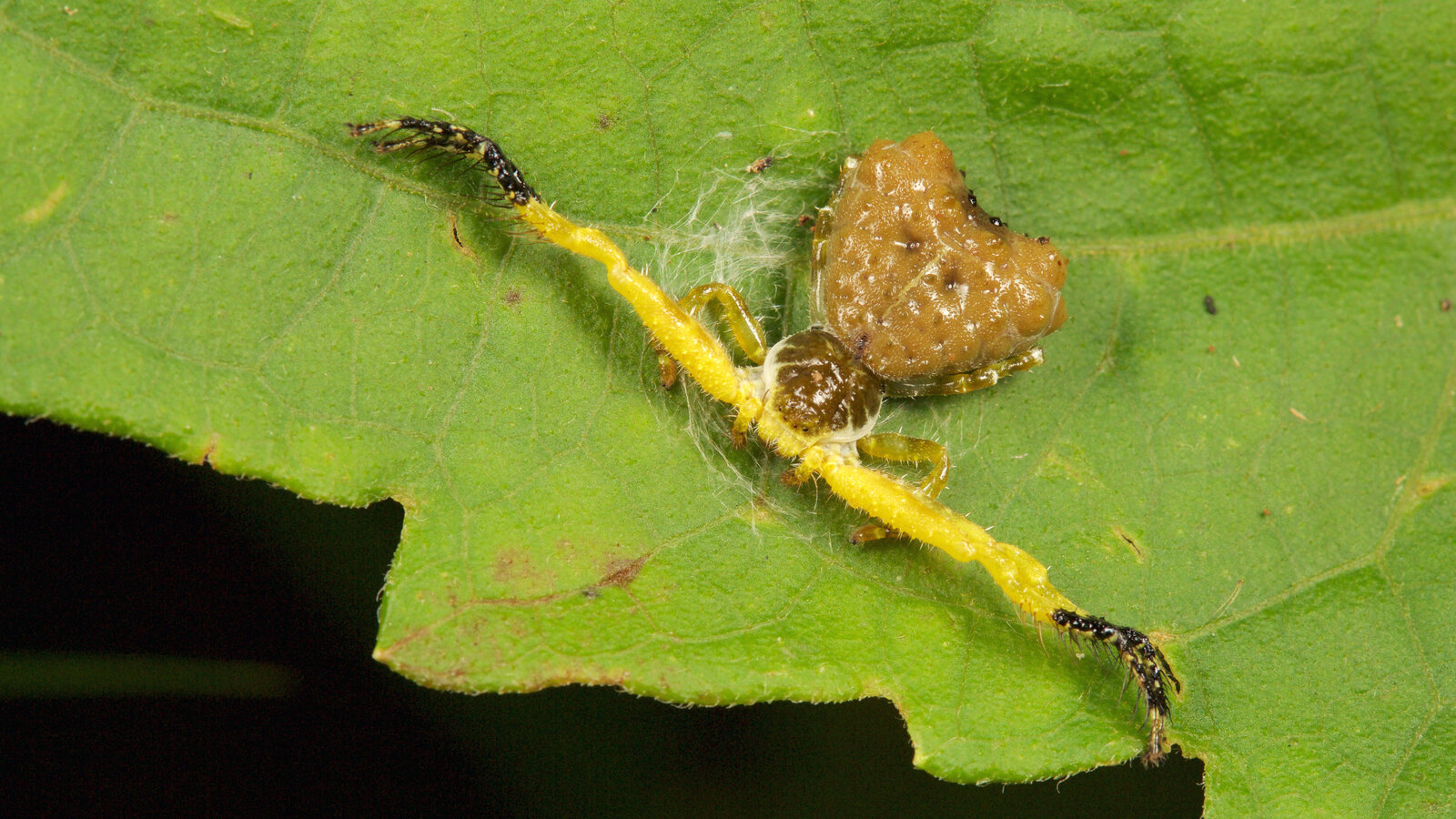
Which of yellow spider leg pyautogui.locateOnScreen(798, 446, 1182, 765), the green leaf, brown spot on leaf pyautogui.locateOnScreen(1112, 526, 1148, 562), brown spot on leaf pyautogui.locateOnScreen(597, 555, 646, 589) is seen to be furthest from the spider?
brown spot on leaf pyautogui.locateOnScreen(597, 555, 646, 589)

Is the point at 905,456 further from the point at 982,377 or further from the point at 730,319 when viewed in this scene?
the point at 730,319

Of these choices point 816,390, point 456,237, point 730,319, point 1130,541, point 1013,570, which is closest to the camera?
point 456,237

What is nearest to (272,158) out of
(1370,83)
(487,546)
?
(487,546)

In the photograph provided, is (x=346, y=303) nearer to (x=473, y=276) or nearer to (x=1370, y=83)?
(x=473, y=276)

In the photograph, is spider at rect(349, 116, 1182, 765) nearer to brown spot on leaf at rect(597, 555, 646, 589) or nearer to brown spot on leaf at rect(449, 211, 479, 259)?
brown spot on leaf at rect(449, 211, 479, 259)

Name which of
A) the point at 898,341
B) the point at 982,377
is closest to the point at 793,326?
the point at 898,341

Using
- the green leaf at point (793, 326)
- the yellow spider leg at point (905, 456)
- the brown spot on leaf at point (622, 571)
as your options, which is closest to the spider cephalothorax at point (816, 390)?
the yellow spider leg at point (905, 456)

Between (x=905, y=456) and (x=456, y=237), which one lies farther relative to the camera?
(x=905, y=456)
